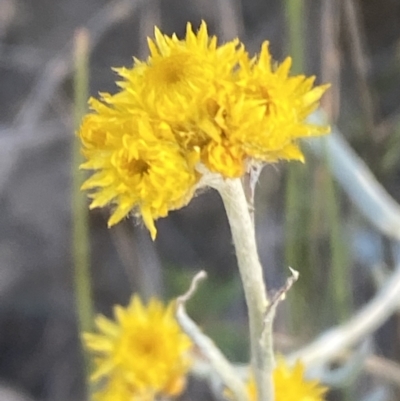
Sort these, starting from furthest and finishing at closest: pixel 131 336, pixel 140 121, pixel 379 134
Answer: pixel 379 134 → pixel 131 336 → pixel 140 121

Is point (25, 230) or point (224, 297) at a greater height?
point (25, 230)

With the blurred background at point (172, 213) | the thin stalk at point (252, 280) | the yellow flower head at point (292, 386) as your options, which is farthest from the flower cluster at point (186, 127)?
the blurred background at point (172, 213)

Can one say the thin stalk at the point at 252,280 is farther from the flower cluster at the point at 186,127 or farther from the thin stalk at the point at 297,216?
the thin stalk at the point at 297,216

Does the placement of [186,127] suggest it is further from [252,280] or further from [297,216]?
[297,216]

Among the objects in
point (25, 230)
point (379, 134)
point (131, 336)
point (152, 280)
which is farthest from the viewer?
point (25, 230)

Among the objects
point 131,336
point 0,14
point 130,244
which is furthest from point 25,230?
point 131,336

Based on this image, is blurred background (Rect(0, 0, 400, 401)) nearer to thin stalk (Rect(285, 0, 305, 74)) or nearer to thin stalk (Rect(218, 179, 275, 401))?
thin stalk (Rect(285, 0, 305, 74))

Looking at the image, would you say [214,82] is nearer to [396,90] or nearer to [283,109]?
[283,109]

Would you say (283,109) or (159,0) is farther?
(159,0)
